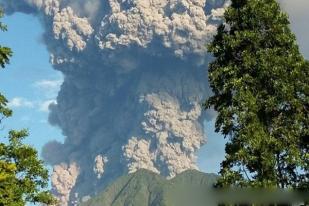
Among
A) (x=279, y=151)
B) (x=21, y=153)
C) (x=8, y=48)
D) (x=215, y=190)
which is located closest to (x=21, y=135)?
(x=21, y=153)

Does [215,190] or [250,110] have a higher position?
[250,110]

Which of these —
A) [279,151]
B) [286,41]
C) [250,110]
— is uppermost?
[286,41]

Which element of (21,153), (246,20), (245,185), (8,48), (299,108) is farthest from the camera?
(21,153)

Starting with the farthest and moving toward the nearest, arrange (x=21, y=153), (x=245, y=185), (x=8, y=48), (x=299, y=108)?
1. (x=21, y=153)
2. (x=299, y=108)
3. (x=245, y=185)
4. (x=8, y=48)

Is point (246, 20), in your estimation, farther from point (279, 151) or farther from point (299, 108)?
point (279, 151)

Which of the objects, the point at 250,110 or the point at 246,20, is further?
the point at 246,20

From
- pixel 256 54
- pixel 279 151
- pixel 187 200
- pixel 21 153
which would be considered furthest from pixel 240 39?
pixel 21 153
